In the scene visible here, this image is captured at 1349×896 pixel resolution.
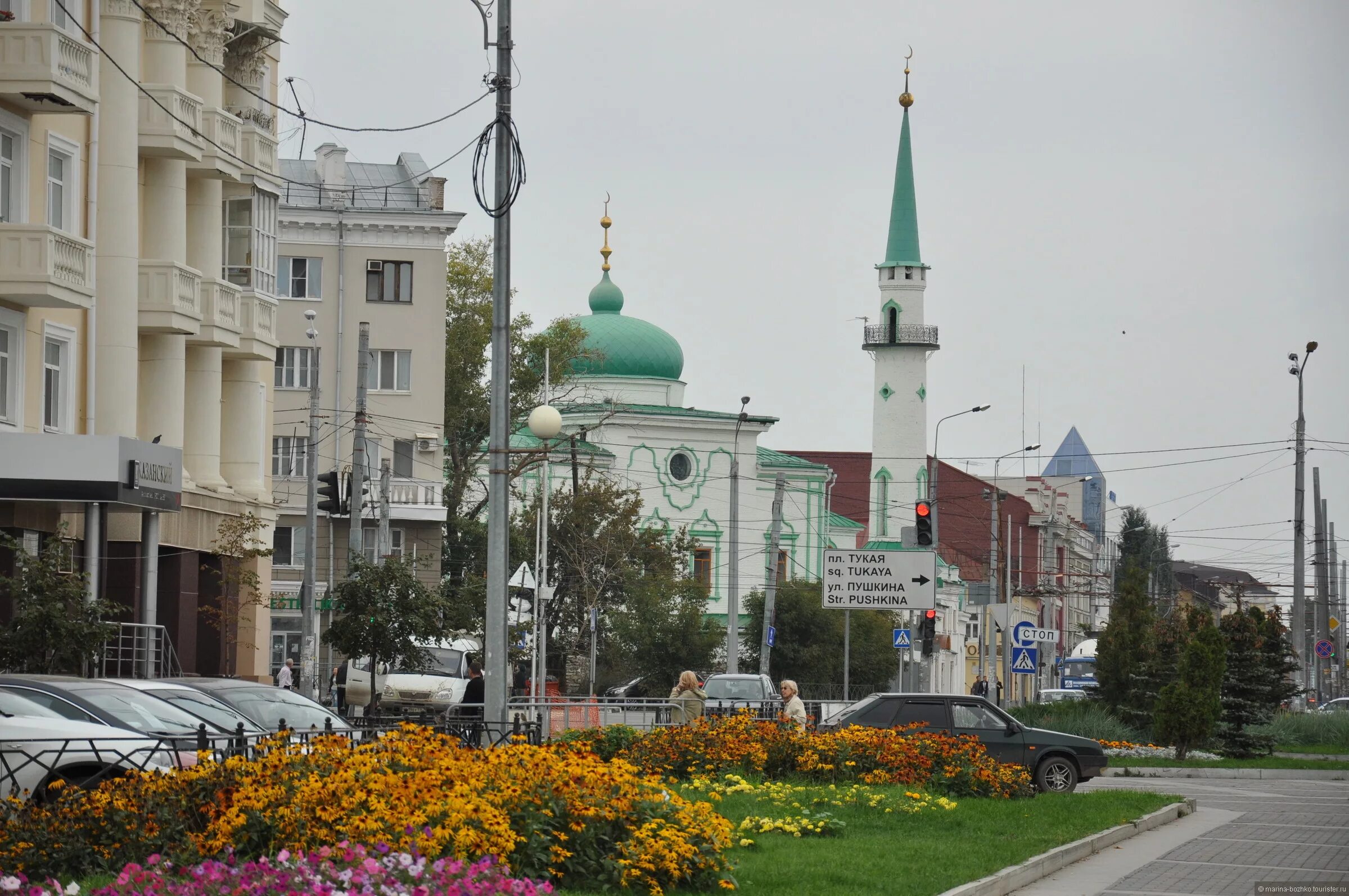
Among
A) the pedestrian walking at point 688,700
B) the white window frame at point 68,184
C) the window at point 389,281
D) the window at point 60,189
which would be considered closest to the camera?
the pedestrian walking at point 688,700

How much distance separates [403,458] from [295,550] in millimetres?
5083

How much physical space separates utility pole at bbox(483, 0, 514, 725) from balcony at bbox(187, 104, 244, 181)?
630 inches

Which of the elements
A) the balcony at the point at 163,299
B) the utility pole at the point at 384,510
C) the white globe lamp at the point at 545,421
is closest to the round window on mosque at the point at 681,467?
the utility pole at the point at 384,510

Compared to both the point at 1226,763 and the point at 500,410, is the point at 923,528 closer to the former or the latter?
the point at 500,410

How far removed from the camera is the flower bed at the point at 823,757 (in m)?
20.2

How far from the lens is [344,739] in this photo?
40.8 ft

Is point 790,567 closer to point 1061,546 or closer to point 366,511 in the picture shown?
point 366,511

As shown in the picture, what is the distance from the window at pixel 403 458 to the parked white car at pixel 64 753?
4778 cm

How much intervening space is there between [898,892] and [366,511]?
46932 millimetres

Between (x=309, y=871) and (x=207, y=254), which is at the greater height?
(x=207, y=254)

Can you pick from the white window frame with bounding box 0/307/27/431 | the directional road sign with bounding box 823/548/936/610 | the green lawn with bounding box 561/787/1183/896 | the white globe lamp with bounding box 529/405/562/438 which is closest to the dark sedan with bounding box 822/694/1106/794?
the directional road sign with bounding box 823/548/936/610

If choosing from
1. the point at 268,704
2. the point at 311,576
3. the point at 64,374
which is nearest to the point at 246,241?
the point at 64,374

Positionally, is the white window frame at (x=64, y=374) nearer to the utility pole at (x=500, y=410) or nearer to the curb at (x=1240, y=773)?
the utility pole at (x=500, y=410)

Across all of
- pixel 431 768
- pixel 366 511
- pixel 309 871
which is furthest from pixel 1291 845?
pixel 366 511
